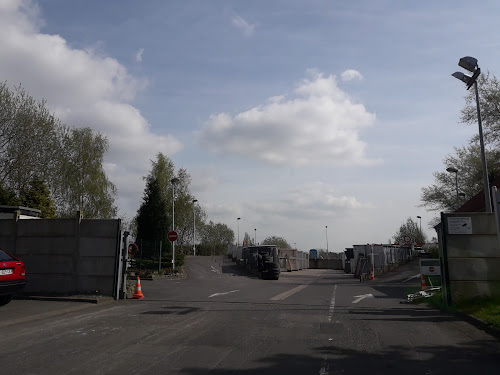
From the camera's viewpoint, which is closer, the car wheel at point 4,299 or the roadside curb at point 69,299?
the car wheel at point 4,299

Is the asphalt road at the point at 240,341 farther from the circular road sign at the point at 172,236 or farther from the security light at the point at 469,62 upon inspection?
the circular road sign at the point at 172,236

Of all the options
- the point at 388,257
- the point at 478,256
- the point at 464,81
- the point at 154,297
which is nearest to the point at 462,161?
the point at 388,257

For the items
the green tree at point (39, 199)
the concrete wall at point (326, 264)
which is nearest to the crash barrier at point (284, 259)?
the concrete wall at point (326, 264)

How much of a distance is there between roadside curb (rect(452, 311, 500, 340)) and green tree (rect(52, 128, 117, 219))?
120 feet

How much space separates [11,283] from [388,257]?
106 ft

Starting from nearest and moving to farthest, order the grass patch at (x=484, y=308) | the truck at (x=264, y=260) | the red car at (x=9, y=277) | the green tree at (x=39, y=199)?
the grass patch at (x=484, y=308) → the red car at (x=9, y=277) → the green tree at (x=39, y=199) → the truck at (x=264, y=260)

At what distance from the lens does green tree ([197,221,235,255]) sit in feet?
277

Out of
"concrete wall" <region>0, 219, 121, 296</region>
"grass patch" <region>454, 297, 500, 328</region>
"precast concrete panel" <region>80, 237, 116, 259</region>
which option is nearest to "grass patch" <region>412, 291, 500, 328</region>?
"grass patch" <region>454, 297, 500, 328</region>

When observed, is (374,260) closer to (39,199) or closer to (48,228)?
(39,199)

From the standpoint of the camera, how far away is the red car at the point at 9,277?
37.9 feet

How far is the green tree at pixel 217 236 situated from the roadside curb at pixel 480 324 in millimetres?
67940

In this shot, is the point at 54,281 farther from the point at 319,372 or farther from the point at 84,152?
the point at 84,152

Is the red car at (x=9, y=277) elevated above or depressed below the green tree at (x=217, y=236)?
below

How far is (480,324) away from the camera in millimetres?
9820
